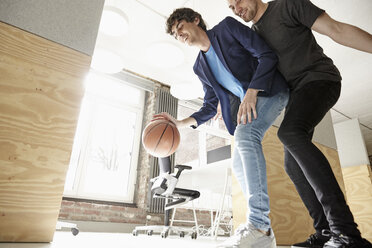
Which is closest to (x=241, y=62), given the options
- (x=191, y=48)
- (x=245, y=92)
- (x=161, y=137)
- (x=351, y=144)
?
(x=245, y=92)

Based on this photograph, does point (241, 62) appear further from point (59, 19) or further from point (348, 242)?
point (59, 19)

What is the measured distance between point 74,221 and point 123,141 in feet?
5.84

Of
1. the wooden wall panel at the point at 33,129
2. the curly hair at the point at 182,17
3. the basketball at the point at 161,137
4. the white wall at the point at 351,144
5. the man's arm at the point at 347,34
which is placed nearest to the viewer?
the man's arm at the point at 347,34

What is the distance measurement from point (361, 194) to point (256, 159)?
5.48 metres

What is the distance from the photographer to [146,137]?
5.62 ft

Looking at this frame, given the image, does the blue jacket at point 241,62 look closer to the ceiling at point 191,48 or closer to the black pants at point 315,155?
the black pants at point 315,155

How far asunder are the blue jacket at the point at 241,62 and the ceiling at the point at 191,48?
5.75ft

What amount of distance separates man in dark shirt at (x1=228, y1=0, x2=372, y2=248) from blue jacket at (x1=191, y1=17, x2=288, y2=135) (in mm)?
100

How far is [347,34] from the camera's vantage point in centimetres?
103

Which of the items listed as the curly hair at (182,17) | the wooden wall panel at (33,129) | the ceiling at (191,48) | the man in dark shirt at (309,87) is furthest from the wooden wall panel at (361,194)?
the wooden wall panel at (33,129)

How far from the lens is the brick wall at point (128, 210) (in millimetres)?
3928

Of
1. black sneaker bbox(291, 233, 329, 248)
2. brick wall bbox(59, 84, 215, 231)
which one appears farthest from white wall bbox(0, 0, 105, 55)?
brick wall bbox(59, 84, 215, 231)

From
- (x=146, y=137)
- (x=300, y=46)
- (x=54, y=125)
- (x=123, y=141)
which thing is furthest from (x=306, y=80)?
(x=123, y=141)

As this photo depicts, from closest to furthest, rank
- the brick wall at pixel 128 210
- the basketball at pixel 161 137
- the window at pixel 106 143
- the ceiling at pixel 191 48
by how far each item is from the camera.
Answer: the basketball at pixel 161 137
the ceiling at pixel 191 48
the brick wall at pixel 128 210
the window at pixel 106 143
